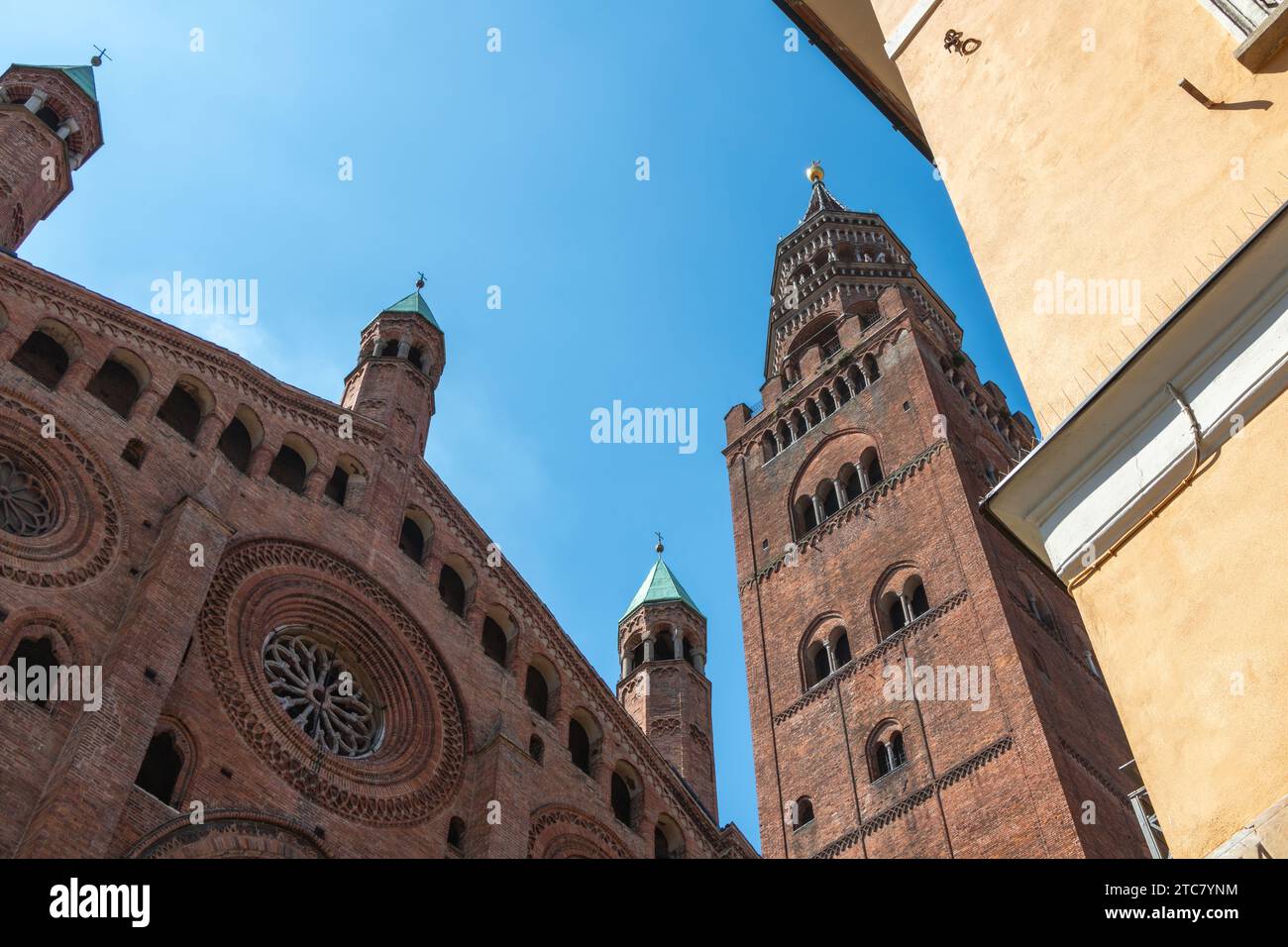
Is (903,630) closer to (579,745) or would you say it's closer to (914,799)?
(914,799)

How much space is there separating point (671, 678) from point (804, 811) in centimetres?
377

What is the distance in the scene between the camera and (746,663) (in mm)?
29688

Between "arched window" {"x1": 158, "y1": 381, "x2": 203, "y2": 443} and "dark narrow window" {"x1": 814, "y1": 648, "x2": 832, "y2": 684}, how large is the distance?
14851mm

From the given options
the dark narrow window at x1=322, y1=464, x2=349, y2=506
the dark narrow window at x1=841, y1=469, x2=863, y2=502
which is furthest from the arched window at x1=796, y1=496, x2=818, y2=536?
the dark narrow window at x1=322, y1=464, x2=349, y2=506

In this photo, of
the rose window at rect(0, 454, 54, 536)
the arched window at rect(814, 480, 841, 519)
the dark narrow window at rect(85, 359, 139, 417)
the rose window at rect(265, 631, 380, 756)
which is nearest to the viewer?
the rose window at rect(0, 454, 54, 536)

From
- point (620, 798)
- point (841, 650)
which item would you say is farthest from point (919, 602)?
point (620, 798)

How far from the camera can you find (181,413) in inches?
710

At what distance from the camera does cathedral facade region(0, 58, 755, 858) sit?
544 inches

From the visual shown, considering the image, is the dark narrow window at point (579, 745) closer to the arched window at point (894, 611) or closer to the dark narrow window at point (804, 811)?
the dark narrow window at point (804, 811)

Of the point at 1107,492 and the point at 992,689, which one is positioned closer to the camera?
the point at 1107,492

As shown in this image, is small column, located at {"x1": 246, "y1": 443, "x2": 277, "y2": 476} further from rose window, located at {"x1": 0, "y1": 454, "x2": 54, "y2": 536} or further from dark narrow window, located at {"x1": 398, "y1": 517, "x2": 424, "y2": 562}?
rose window, located at {"x1": 0, "y1": 454, "x2": 54, "y2": 536}
